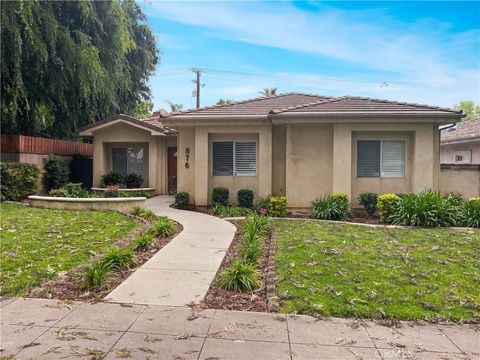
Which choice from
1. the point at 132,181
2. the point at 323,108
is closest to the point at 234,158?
the point at 323,108

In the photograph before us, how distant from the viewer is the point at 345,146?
1235 centimetres

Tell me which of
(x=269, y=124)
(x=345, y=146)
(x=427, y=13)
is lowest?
(x=345, y=146)

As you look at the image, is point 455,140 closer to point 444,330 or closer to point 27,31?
point 444,330

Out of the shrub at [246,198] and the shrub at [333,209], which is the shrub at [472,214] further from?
the shrub at [246,198]

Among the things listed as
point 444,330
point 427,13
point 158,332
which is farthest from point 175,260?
point 427,13

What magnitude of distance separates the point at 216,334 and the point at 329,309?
144 centimetres

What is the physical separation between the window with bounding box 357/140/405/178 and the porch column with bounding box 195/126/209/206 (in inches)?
206

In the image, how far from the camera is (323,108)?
12.4m

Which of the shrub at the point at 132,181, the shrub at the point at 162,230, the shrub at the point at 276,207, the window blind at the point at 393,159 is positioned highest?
the window blind at the point at 393,159

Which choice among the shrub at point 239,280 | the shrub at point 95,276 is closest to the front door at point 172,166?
the shrub at point 95,276

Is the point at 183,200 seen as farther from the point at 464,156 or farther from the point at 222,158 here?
the point at 464,156

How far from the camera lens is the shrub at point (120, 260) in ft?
19.2

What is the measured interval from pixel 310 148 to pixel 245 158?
2330mm

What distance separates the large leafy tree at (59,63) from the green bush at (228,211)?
7572 millimetres
